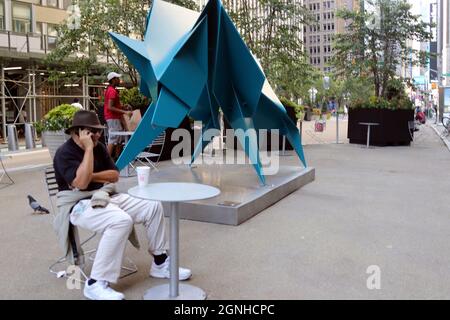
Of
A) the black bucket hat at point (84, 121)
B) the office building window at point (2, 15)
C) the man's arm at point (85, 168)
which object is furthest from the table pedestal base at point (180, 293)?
the office building window at point (2, 15)

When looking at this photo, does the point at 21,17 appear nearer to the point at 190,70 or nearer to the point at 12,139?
the point at 12,139

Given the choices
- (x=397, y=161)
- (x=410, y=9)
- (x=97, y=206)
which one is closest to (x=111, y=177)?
(x=97, y=206)

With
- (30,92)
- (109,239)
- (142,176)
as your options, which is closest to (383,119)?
(142,176)

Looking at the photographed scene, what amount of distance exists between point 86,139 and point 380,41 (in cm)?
1807

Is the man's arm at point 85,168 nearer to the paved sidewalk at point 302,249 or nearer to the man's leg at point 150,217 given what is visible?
the man's leg at point 150,217

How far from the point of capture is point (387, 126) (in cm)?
1686

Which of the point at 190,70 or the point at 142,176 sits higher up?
the point at 190,70

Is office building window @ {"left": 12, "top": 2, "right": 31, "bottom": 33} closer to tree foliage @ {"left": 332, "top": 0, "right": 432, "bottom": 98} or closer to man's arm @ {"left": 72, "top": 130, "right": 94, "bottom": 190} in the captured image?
tree foliage @ {"left": 332, "top": 0, "right": 432, "bottom": 98}

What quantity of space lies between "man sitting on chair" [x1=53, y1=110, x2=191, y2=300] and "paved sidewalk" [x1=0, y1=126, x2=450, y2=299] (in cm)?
25

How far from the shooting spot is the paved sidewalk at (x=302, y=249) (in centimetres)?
414

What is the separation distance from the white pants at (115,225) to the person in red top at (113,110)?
570 cm

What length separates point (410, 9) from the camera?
1958cm

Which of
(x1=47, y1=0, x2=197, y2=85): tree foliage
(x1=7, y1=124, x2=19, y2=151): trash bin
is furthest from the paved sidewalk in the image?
(x1=7, y1=124, x2=19, y2=151): trash bin

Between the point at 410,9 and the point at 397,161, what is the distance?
9282mm
